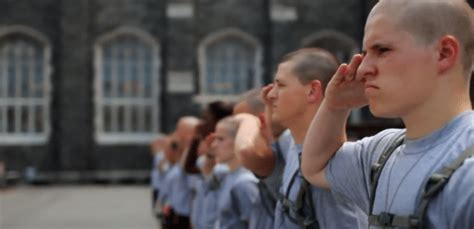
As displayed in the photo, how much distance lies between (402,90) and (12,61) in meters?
23.9

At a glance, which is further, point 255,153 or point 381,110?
point 255,153

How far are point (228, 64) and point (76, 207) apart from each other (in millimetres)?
8894

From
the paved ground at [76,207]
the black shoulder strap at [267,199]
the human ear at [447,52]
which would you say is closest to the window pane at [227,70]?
the paved ground at [76,207]

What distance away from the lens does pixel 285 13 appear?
1005 inches

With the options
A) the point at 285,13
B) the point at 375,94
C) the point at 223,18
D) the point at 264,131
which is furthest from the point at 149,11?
the point at 375,94

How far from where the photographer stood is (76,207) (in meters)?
17.9

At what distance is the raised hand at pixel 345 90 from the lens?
7.63 ft

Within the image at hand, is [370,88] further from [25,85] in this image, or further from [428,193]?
[25,85]

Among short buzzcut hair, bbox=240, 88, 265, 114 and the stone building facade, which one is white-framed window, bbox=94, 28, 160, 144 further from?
short buzzcut hair, bbox=240, 88, 265, 114

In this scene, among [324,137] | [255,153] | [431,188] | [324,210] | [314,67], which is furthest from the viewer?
[255,153]

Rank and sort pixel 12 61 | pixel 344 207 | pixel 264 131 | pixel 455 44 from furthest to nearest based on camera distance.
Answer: pixel 12 61 → pixel 264 131 → pixel 344 207 → pixel 455 44

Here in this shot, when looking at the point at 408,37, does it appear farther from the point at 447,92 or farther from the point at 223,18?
the point at 223,18

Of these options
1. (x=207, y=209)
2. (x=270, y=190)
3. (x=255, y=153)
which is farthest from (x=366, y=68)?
(x=207, y=209)

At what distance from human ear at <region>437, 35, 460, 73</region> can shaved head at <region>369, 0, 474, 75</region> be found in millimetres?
14
